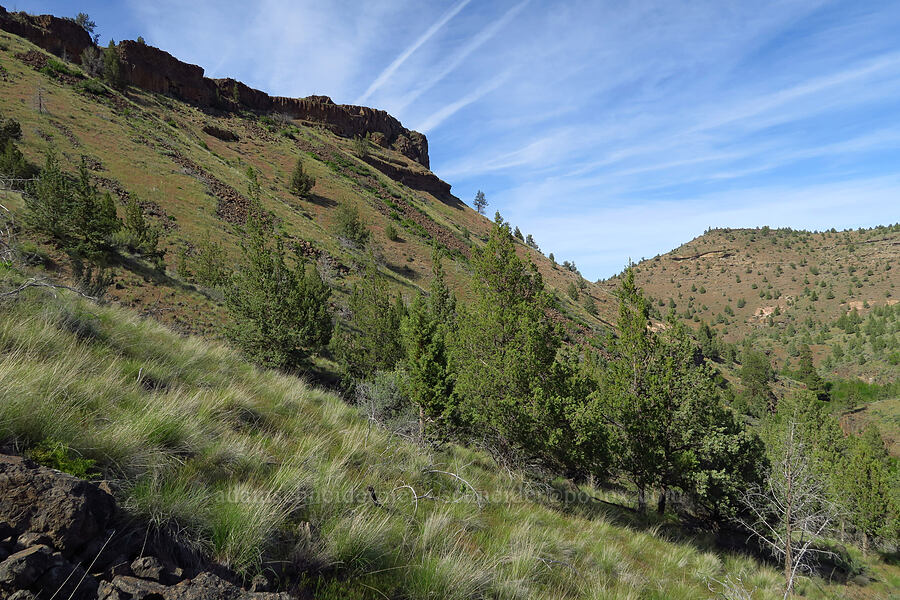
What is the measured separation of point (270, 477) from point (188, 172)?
A: 48.4m

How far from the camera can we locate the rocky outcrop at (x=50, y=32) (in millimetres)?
53219

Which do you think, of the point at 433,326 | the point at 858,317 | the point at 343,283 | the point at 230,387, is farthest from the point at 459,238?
the point at 858,317

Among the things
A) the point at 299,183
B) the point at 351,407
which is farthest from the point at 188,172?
the point at 351,407

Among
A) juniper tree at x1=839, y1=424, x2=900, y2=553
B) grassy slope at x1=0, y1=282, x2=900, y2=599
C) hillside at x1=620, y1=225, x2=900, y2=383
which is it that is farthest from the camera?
hillside at x1=620, y1=225, x2=900, y2=383

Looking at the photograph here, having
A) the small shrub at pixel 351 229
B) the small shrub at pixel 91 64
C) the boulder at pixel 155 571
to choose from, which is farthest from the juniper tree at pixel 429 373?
the small shrub at pixel 91 64

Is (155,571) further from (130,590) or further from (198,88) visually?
(198,88)

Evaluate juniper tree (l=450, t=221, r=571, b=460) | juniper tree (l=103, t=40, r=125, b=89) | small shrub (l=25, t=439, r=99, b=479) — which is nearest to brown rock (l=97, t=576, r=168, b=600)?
small shrub (l=25, t=439, r=99, b=479)

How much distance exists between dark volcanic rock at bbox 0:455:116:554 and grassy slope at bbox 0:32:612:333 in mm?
15662

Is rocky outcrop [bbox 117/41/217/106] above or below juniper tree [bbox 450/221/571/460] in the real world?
above

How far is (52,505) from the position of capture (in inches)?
60.3

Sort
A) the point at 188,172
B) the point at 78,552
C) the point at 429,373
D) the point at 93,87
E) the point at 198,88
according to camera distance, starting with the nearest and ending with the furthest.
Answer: the point at 78,552 < the point at 429,373 < the point at 188,172 < the point at 93,87 < the point at 198,88

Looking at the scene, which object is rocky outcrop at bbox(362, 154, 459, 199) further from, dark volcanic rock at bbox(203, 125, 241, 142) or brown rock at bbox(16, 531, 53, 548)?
brown rock at bbox(16, 531, 53, 548)

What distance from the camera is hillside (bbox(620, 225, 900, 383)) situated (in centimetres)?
8800

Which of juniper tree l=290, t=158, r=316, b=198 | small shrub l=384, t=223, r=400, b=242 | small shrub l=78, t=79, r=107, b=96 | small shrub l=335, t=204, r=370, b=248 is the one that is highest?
small shrub l=78, t=79, r=107, b=96
